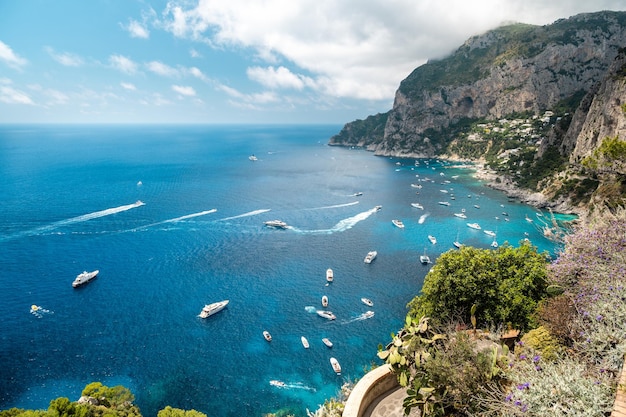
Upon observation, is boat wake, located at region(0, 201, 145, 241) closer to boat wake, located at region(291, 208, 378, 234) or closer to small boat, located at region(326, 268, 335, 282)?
boat wake, located at region(291, 208, 378, 234)

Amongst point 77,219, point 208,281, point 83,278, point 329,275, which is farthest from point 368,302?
point 77,219

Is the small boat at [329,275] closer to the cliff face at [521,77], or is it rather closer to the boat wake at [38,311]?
the boat wake at [38,311]

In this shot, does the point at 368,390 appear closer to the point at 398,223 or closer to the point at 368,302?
the point at 368,302

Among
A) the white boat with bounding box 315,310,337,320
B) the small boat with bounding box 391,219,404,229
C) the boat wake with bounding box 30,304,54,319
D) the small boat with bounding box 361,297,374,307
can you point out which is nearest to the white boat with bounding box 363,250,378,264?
the small boat with bounding box 361,297,374,307

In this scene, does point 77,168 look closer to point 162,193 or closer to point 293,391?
point 162,193

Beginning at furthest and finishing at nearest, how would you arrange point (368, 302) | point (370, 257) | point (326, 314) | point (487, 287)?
point (370, 257)
point (368, 302)
point (326, 314)
point (487, 287)

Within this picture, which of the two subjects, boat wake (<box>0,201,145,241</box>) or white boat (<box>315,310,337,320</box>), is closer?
white boat (<box>315,310,337,320</box>)
